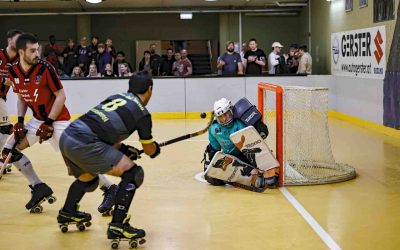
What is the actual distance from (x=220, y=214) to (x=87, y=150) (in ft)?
6.03

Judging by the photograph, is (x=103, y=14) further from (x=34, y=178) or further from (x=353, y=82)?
(x=34, y=178)

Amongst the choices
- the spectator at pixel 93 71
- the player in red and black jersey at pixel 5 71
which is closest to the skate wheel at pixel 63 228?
the player in red and black jersey at pixel 5 71

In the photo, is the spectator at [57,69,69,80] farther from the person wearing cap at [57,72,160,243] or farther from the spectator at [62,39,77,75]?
the person wearing cap at [57,72,160,243]

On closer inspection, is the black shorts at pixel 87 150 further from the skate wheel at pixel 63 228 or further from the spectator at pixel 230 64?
the spectator at pixel 230 64

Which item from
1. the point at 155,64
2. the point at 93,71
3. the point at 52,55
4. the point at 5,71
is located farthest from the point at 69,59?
the point at 5,71

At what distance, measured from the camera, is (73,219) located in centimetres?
583

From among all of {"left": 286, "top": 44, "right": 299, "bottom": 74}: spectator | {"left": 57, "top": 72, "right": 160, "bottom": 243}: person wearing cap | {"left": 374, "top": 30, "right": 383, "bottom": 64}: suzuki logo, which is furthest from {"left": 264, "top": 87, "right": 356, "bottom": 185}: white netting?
{"left": 286, "top": 44, "right": 299, "bottom": 74}: spectator

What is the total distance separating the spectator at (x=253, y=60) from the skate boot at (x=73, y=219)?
11.0 metres

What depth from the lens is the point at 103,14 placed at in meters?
22.9

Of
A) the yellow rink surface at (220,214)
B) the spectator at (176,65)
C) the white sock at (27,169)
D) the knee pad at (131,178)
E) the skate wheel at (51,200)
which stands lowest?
the yellow rink surface at (220,214)

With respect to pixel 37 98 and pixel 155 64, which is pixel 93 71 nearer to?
pixel 155 64

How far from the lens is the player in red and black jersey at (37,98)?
21.3 feet

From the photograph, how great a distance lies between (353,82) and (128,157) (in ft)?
33.3

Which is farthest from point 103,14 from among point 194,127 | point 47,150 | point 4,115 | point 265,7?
point 4,115
